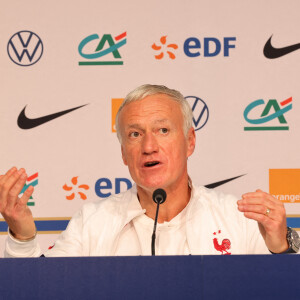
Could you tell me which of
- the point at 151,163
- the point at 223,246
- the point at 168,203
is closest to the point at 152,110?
the point at 151,163

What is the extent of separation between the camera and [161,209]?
1891mm

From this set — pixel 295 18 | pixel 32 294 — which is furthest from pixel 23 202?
pixel 295 18

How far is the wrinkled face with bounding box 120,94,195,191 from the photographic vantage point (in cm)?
181

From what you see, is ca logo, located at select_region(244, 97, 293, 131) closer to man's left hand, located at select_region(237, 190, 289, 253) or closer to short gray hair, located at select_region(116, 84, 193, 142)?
short gray hair, located at select_region(116, 84, 193, 142)

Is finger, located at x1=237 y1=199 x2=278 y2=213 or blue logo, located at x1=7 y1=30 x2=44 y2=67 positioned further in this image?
blue logo, located at x1=7 y1=30 x2=44 y2=67

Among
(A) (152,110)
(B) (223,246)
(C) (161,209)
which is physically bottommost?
(B) (223,246)

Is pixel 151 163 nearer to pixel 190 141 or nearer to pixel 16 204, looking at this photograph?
pixel 190 141

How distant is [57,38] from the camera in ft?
8.83

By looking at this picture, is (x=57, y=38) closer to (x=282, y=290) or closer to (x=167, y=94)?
(x=167, y=94)

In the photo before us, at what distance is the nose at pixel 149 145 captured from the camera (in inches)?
71.1

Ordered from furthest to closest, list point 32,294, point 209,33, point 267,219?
1. point 209,33
2. point 267,219
3. point 32,294

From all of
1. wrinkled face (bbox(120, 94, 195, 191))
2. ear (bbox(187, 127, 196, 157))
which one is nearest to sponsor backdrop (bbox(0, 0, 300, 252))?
ear (bbox(187, 127, 196, 157))

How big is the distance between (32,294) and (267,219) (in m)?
0.71

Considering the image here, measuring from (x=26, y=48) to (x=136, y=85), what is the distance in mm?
596
